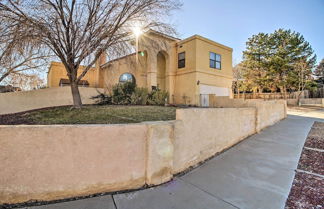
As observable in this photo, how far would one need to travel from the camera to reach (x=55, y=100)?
10195 mm

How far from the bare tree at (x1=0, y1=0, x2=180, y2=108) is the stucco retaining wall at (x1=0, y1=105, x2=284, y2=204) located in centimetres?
470

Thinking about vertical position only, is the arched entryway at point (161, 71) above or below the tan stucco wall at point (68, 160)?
above

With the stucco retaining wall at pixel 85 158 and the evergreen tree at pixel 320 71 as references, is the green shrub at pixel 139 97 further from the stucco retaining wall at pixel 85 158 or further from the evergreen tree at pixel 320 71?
the evergreen tree at pixel 320 71

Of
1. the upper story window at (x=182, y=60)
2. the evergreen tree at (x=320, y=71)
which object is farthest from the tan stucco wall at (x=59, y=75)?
the evergreen tree at (x=320, y=71)

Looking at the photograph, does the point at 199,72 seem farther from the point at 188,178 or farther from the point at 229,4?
the point at 188,178

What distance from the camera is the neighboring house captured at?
13570mm

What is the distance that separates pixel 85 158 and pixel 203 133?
277 cm

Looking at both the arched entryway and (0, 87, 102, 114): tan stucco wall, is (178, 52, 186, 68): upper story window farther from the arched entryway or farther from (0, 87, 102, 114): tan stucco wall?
(0, 87, 102, 114): tan stucco wall

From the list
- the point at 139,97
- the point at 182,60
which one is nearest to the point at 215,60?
the point at 182,60

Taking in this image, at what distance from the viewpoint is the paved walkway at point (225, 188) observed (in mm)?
2396

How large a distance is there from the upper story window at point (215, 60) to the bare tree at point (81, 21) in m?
8.50

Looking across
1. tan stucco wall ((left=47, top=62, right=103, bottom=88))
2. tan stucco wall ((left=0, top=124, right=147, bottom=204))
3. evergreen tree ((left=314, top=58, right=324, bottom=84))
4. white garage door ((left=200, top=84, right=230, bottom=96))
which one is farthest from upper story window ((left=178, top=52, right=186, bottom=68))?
evergreen tree ((left=314, top=58, right=324, bottom=84))

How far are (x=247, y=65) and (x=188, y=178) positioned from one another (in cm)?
2321

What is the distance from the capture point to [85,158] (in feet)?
8.29
